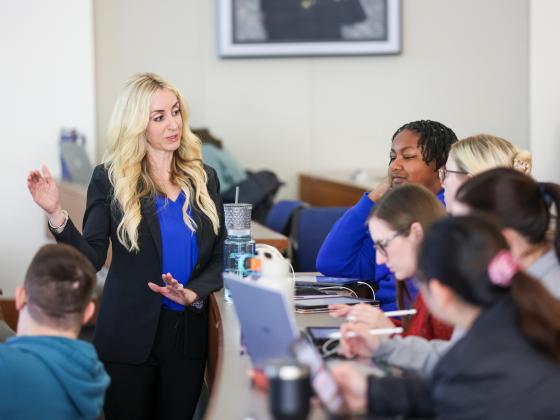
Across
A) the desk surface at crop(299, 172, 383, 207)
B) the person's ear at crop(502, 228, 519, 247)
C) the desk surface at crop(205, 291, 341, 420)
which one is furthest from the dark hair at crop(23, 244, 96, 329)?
the desk surface at crop(299, 172, 383, 207)

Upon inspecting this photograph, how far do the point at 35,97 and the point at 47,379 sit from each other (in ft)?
16.9

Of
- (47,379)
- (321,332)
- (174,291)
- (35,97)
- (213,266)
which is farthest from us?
(35,97)

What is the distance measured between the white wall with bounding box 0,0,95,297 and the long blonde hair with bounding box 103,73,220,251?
3.76 m

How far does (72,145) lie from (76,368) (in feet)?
15.5

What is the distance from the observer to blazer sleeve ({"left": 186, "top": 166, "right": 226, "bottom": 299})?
336cm

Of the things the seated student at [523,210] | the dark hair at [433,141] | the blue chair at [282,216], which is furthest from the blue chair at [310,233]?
the seated student at [523,210]

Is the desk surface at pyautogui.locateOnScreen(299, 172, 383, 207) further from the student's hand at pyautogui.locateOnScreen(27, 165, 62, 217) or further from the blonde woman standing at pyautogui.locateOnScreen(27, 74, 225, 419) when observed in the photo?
the student's hand at pyautogui.locateOnScreen(27, 165, 62, 217)

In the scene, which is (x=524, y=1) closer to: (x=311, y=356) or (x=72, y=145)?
(x=72, y=145)

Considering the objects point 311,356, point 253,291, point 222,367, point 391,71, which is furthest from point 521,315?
point 391,71

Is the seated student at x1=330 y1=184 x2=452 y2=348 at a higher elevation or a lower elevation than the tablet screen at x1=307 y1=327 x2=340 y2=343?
higher

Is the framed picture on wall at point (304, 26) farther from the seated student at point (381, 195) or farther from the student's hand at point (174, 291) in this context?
the student's hand at point (174, 291)

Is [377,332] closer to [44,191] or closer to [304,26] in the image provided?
[44,191]

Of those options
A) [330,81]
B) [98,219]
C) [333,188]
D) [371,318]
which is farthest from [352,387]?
[330,81]

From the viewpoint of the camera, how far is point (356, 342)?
247 cm
